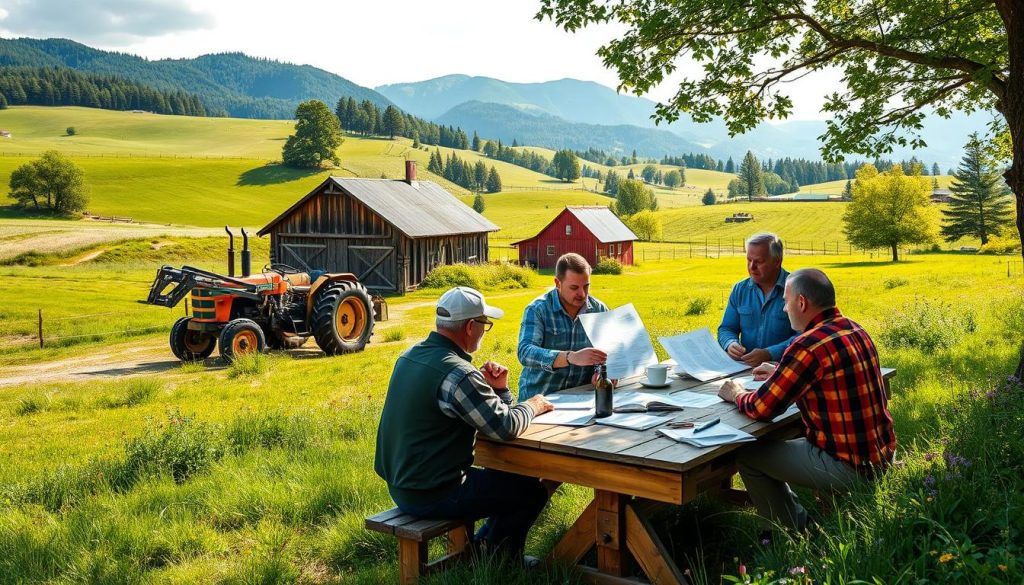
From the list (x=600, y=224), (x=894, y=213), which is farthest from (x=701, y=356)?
(x=894, y=213)

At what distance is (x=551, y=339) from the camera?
5668 mm

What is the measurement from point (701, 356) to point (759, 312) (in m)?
0.77

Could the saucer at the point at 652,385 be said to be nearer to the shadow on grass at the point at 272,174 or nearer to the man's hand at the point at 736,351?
the man's hand at the point at 736,351

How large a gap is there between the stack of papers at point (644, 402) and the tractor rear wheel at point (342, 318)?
471 inches

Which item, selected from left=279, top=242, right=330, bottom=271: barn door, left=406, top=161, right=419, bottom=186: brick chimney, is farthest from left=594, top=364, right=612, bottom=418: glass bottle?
left=406, top=161, right=419, bottom=186: brick chimney

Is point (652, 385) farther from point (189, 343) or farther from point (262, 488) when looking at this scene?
point (189, 343)

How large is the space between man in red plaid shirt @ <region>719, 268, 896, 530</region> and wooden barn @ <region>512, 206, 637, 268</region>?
47.3 m

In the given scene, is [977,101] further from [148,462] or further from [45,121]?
[45,121]

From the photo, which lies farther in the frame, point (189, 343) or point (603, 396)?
point (189, 343)

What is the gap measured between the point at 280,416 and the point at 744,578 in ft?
20.8

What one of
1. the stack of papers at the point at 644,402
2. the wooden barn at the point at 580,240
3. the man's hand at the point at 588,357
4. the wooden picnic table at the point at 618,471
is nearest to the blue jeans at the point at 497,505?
the wooden picnic table at the point at 618,471

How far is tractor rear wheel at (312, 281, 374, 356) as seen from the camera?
16125mm

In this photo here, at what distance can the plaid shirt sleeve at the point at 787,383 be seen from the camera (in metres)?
4.03

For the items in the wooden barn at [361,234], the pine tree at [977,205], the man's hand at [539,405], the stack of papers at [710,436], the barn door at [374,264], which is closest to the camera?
the stack of papers at [710,436]
